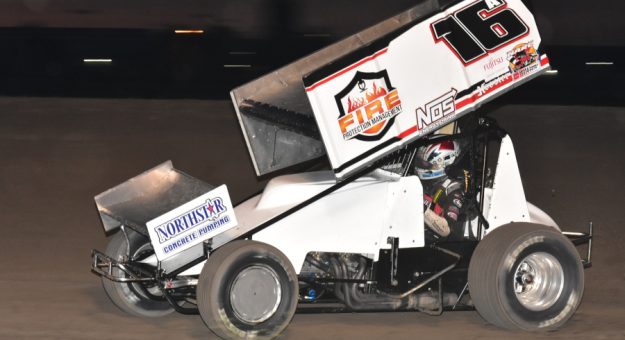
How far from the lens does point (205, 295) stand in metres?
6.47

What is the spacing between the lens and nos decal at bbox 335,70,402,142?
6613 millimetres

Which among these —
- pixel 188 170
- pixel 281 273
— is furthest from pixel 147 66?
pixel 281 273

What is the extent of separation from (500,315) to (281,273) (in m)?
1.48

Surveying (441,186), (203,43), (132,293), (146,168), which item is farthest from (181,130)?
(441,186)

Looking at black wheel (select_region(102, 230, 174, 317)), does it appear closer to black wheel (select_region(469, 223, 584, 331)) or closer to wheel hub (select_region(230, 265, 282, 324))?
wheel hub (select_region(230, 265, 282, 324))

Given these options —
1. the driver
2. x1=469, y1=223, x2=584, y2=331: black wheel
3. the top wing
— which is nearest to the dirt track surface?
x1=469, y1=223, x2=584, y2=331: black wheel

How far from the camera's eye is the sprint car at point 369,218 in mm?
6629

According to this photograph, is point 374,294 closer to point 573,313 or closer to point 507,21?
point 573,313

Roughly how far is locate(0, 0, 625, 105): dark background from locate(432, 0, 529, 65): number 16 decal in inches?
314

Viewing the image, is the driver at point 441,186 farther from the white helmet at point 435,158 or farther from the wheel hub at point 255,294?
the wheel hub at point 255,294

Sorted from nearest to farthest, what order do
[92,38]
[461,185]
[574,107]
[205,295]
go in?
[205,295], [461,185], [574,107], [92,38]

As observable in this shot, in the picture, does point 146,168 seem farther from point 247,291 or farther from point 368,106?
point 368,106

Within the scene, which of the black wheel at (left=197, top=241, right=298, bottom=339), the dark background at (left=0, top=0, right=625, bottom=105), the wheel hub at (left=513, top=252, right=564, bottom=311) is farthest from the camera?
the dark background at (left=0, top=0, right=625, bottom=105)

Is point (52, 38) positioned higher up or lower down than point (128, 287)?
higher up
